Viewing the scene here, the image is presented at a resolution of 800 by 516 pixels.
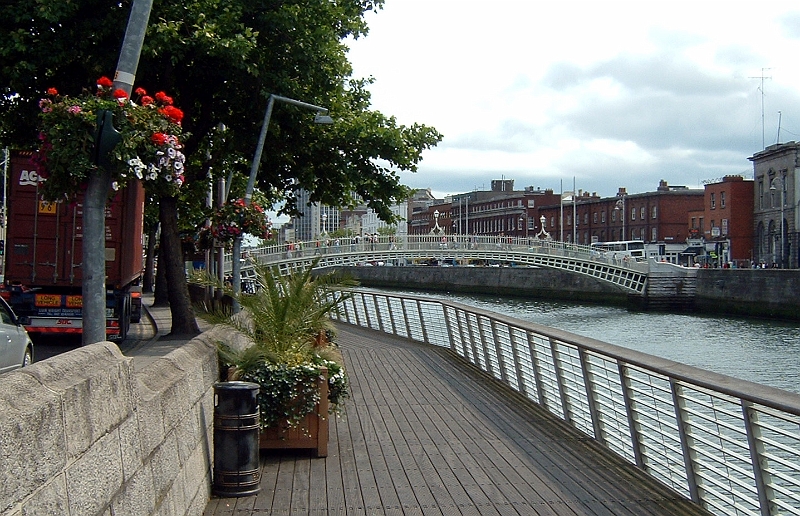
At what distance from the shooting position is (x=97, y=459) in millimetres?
3738

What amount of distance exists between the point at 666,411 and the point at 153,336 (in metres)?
18.3

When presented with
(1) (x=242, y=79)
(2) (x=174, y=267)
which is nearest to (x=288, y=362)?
(2) (x=174, y=267)

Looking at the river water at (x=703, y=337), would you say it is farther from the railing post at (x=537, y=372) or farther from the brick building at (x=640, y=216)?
the brick building at (x=640, y=216)

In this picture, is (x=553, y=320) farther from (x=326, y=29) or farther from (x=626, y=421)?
(x=626, y=421)

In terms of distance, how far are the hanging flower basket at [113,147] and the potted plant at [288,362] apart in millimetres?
1427

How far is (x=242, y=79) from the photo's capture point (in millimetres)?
20781

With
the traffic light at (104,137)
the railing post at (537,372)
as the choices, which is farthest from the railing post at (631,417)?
the traffic light at (104,137)

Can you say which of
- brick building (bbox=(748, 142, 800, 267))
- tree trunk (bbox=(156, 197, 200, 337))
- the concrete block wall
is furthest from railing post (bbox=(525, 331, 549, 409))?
brick building (bbox=(748, 142, 800, 267))

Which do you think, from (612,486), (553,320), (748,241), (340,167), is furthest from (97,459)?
(748,241)

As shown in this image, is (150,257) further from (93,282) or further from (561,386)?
(93,282)

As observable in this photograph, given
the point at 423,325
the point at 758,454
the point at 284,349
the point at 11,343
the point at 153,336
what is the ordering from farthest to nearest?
the point at 153,336
the point at 423,325
the point at 11,343
the point at 284,349
the point at 758,454

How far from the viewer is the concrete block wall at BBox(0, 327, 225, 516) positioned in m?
2.99

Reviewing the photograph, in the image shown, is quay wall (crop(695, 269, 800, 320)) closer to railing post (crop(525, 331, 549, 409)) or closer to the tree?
the tree

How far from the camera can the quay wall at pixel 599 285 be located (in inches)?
1836
